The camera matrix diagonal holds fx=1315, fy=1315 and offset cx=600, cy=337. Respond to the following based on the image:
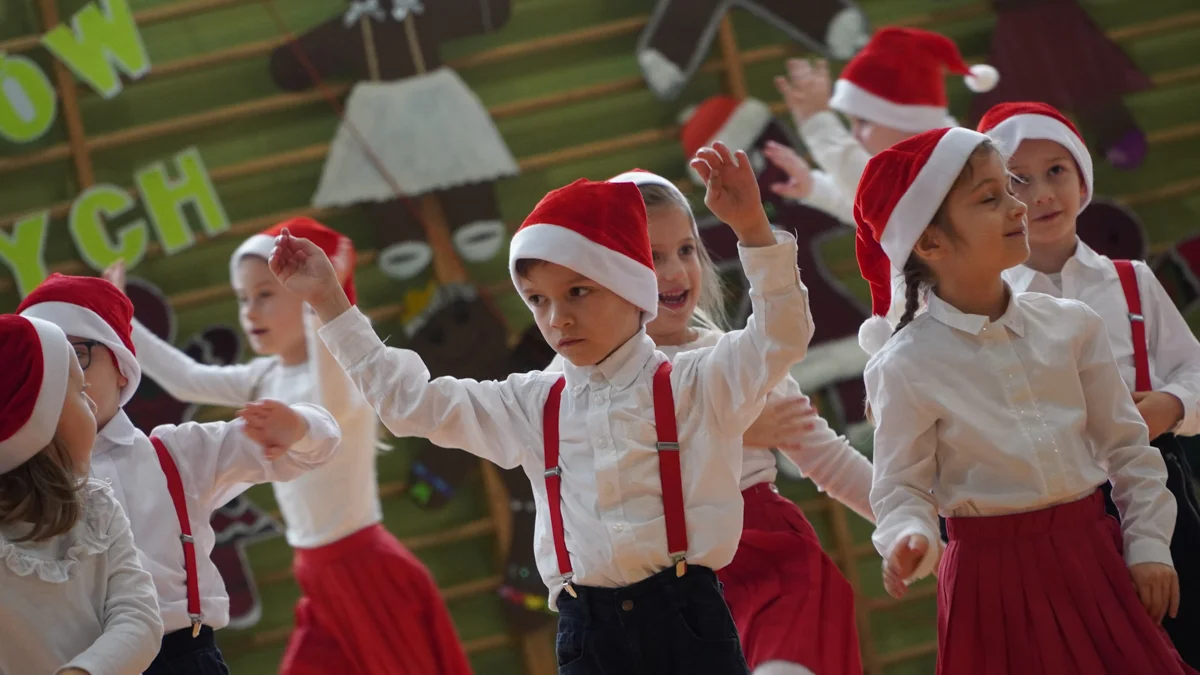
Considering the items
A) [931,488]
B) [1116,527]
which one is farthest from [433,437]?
[1116,527]

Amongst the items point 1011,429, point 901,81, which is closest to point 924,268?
point 1011,429

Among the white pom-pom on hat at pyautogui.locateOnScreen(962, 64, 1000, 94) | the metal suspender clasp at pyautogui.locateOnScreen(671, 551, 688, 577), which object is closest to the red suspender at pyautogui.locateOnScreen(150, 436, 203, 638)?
the metal suspender clasp at pyautogui.locateOnScreen(671, 551, 688, 577)

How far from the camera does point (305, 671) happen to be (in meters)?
2.92

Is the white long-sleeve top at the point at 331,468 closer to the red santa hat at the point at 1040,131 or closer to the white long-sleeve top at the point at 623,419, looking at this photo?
the white long-sleeve top at the point at 623,419

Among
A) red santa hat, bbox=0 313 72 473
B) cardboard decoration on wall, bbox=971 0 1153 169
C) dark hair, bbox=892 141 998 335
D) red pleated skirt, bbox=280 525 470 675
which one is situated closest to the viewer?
red santa hat, bbox=0 313 72 473

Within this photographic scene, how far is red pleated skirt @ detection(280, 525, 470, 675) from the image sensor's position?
117 inches

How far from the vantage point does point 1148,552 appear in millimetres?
1840

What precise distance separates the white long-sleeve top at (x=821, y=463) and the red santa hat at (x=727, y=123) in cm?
174

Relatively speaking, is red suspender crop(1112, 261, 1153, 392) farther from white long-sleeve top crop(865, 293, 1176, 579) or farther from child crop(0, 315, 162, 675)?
child crop(0, 315, 162, 675)

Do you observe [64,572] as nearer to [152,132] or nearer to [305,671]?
[305,671]

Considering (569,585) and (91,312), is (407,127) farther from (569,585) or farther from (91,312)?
(569,585)

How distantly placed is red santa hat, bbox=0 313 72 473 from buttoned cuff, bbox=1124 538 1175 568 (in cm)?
155

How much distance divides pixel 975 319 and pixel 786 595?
64 cm

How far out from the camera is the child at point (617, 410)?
1.86 m
